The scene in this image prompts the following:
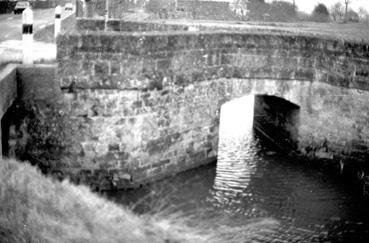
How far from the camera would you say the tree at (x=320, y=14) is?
35894 millimetres

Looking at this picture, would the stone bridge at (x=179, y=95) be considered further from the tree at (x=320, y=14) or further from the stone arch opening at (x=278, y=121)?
the tree at (x=320, y=14)

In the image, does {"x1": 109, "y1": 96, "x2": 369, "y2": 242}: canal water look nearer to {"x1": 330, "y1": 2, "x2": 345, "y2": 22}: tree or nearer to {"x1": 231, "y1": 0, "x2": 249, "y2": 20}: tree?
{"x1": 231, "y1": 0, "x2": 249, "y2": 20}: tree

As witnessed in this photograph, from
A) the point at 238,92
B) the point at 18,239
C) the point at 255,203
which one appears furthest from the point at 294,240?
the point at 18,239

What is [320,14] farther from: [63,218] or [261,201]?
[63,218]

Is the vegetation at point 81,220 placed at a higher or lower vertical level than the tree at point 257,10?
lower

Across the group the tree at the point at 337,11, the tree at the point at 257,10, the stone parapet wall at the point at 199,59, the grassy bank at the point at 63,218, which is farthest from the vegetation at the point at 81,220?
the tree at the point at 337,11

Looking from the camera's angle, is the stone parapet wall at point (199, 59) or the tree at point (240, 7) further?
the tree at point (240, 7)

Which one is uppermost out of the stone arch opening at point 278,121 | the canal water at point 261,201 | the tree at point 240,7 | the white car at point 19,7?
the tree at point 240,7

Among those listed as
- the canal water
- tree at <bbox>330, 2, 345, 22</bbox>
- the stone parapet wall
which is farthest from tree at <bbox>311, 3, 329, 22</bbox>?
the canal water

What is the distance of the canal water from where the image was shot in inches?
357

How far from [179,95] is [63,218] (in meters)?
4.68

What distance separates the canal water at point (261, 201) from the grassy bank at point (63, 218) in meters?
0.74

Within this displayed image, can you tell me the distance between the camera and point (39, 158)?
32.6ft

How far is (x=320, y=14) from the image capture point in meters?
38.3
